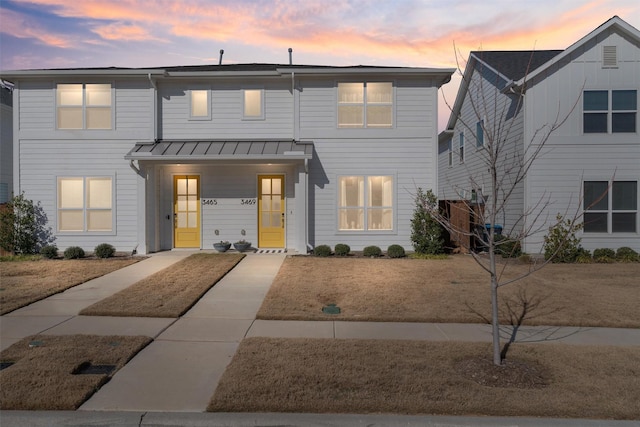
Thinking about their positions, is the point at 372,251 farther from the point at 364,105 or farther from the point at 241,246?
the point at 364,105

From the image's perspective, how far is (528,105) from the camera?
45.0ft

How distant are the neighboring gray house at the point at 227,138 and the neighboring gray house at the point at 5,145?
7737 millimetres

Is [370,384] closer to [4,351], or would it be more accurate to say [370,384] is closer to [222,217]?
[4,351]

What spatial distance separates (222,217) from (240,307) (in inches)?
283

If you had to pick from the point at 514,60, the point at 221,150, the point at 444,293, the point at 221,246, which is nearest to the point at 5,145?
the point at 221,150

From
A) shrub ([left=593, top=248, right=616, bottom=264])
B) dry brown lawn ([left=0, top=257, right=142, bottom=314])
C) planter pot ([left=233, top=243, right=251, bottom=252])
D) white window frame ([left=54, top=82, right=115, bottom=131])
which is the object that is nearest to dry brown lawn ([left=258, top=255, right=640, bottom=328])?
shrub ([left=593, top=248, right=616, bottom=264])

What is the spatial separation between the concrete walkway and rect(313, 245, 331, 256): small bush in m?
4.27

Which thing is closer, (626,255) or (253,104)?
(626,255)

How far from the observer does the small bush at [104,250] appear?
42.7 ft

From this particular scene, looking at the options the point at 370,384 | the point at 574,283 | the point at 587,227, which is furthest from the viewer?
the point at 587,227

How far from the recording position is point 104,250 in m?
13.0

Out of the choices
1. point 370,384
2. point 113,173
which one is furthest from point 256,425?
point 113,173

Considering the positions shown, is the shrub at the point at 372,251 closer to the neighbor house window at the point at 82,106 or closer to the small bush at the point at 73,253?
the small bush at the point at 73,253

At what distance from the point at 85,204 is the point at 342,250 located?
8.49 m
